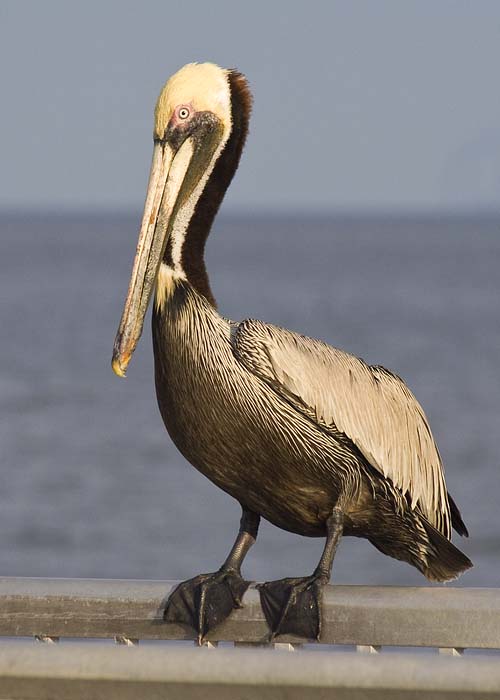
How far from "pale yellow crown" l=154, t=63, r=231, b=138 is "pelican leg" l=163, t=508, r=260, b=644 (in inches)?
45.1

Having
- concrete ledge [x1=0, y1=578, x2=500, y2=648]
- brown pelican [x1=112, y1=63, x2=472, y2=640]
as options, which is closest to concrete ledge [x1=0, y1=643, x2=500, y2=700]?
concrete ledge [x1=0, y1=578, x2=500, y2=648]

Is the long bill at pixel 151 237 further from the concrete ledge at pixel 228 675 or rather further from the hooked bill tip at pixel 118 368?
the concrete ledge at pixel 228 675

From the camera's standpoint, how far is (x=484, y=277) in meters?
67.0

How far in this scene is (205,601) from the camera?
9.27 feet

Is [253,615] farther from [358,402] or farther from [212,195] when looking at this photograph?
Answer: [212,195]

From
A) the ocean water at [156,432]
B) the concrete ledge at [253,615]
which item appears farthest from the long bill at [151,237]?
the ocean water at [156,432]

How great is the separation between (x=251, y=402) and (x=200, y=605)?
579 millimetres

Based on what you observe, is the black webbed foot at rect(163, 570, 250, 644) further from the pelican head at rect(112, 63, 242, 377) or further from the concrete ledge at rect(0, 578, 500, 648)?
the pelican head at rect(112, 63, 242, 377)

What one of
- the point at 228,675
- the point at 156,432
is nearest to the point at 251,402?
the point at 228,675

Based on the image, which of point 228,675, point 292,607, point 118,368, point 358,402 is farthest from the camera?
point 358,402

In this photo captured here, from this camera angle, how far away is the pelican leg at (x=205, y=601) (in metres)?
Result: 2.81

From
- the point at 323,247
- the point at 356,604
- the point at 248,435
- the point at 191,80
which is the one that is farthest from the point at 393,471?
the point at 323,247

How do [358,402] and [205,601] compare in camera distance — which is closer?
[205,601]

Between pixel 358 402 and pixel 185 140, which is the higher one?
pixel 185 140
